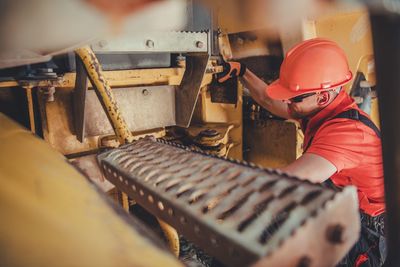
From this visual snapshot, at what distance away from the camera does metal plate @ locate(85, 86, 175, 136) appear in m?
1.91

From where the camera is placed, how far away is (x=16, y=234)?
20.6 inches

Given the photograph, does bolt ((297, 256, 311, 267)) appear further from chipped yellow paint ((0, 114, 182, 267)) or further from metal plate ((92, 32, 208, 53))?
metal plate ((92, 32, 208, 53))

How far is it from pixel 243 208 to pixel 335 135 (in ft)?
3.56

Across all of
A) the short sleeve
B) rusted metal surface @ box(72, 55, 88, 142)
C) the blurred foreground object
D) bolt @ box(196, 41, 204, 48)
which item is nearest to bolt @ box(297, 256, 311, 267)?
the blurred foreground object

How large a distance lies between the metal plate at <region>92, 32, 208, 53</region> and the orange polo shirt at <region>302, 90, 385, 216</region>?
0.73m

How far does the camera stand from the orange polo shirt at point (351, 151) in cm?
151

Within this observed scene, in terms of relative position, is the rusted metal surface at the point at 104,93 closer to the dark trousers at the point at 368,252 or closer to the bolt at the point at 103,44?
the bolt at the point at 103,44

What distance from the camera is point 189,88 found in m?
2.14

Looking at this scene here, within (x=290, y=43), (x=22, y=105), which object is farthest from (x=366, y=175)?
(x=22, y=105)

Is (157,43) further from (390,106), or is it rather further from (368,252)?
(368,252)

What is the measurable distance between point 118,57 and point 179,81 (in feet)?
1.58

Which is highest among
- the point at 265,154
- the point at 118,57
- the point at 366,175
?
the point at 118,57

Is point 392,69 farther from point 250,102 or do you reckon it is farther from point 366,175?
point 250,102

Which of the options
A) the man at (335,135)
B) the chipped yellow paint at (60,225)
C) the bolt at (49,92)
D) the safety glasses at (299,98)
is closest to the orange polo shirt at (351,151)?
the man at (335,135)
